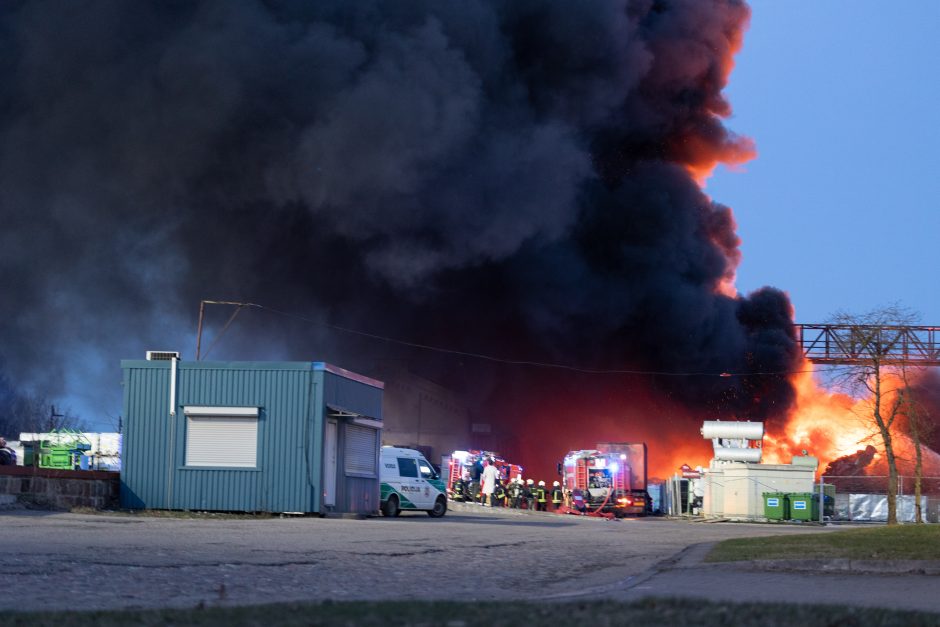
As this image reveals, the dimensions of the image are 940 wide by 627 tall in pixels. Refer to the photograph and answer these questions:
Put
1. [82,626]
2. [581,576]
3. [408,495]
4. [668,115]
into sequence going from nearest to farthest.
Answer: [82,626]
[581,576]
[408,495]
[668,115]

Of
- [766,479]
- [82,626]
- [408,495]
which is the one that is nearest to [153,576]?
[82,626]

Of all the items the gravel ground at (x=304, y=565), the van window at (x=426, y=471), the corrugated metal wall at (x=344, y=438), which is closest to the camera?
the gravel ground at (x=304, y=565)

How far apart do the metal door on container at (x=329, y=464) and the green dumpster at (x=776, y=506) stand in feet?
56.2

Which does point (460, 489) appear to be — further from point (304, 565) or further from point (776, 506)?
point (304, 565)

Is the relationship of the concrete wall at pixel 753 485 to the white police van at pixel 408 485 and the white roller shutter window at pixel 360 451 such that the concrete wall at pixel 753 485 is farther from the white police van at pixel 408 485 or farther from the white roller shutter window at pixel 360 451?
the white roller shutter window at pixel 360 451

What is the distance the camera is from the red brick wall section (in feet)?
76.6

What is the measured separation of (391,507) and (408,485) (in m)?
0.85

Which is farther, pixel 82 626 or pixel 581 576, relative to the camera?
pixel 581 576

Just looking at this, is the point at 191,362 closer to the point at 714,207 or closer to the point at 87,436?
the point at 87,436

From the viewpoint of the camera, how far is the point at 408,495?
1270 inches

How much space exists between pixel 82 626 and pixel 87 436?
39.1 meters

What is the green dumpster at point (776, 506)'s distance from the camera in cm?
3841

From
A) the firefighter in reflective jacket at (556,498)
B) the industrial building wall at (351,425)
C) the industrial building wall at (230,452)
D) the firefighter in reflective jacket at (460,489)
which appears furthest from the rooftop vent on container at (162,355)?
the firefighter in reflective jacket at (556,498)

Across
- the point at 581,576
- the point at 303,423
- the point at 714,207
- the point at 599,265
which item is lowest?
the point at 581,576
